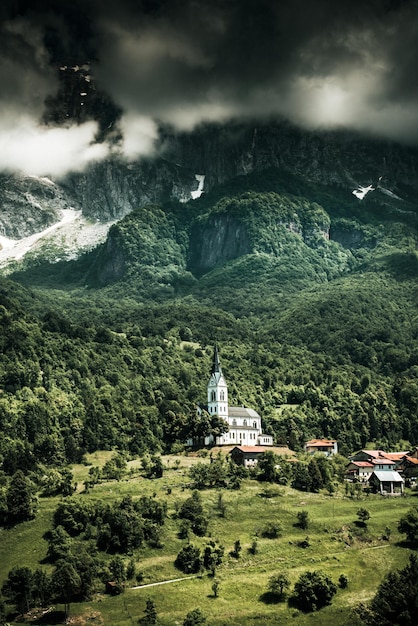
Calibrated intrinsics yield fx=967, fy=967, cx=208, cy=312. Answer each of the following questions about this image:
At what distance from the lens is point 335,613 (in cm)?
10369

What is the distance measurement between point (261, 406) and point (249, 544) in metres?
81.9

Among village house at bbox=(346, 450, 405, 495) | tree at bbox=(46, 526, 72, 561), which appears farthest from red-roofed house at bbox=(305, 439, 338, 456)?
tree at bbox=(46, 526, 72, 561)

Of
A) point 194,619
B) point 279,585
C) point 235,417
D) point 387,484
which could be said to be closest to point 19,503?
point 194,619

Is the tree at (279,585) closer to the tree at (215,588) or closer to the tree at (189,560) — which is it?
the tree at (215,588)

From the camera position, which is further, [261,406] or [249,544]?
[261,406]

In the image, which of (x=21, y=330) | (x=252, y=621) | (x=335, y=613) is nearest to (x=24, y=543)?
(x=252, y=621)

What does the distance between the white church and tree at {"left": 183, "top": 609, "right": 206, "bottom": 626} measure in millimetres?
72346

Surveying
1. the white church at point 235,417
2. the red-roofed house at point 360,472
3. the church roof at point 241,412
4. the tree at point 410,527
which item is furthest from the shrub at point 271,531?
the church roof at point 241,412

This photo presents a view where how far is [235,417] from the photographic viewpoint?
178625 millimetres

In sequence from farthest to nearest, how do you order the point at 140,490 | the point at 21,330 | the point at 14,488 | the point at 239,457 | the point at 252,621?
the point at 21,330, the point at 239,457, the point at 140,490, the point at 14,488, the point at 252,621

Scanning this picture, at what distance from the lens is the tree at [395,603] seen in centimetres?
9700

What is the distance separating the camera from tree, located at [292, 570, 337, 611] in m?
105

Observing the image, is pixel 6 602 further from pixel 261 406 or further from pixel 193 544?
pixel 261 406

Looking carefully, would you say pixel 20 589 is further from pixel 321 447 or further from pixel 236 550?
pixel 321 447
